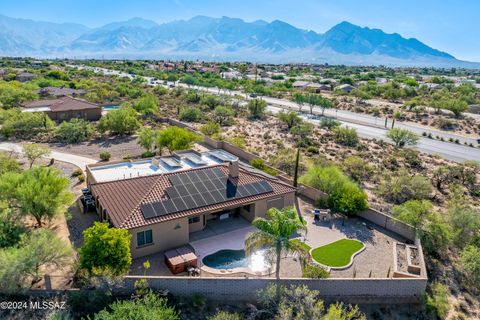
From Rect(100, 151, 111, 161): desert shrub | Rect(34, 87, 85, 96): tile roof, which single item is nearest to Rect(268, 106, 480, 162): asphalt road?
Rect(100, 151, 111, 161): desert shrub

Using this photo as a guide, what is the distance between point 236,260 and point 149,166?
1434 centimetres

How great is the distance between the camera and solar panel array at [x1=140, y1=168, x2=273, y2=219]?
24312 mm

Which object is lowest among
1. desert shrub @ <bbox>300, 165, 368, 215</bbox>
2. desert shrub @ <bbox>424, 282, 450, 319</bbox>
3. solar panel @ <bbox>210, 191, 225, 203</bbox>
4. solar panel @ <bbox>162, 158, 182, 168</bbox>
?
desert shrub @ <bbox>424, 282, 450, 319</bbox>

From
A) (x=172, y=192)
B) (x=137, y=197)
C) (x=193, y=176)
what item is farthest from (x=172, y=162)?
(x=137, y=197)

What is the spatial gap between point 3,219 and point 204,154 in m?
19.6

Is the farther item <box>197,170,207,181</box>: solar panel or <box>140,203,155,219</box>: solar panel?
<box>197,170,207,181</box>: solar panel

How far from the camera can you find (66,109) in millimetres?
61312

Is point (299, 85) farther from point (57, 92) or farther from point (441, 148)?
point (57, 92)

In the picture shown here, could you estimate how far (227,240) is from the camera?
25406 mm

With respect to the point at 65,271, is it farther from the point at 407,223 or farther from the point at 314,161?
the point at 314,161

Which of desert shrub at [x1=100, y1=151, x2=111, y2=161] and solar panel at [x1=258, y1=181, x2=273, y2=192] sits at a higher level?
solar panel at [x1=258, y1=181, x2=273, y2=192]

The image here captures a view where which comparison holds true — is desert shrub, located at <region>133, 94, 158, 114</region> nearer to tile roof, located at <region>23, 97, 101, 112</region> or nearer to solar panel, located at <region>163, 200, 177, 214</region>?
tile roof, located at <region>23, 97, 101, 112</region>

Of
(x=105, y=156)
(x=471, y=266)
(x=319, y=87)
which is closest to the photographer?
(x=471, y=266)

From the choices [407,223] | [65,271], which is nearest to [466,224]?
[407,223]
